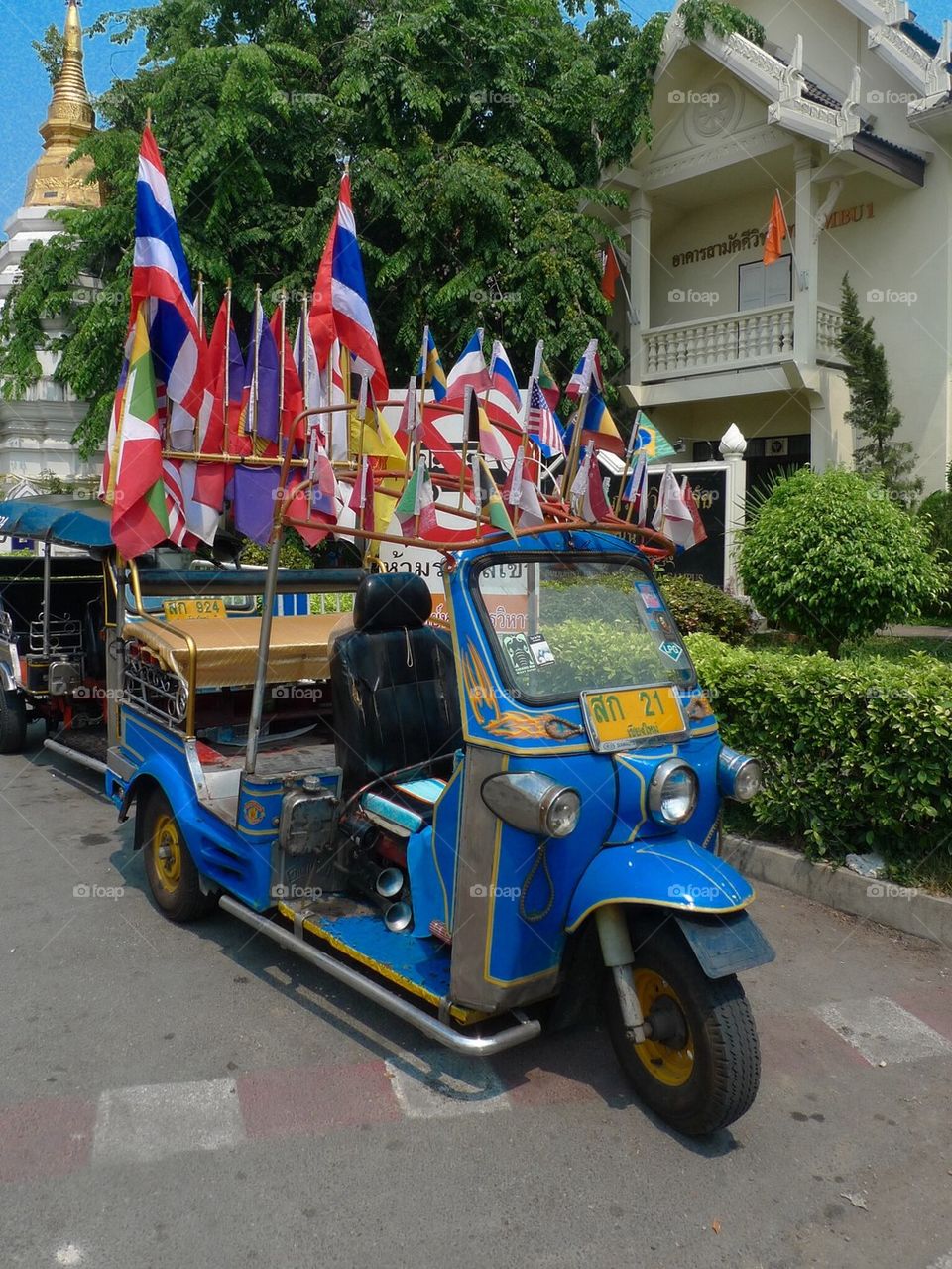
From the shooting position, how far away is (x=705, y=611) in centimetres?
915

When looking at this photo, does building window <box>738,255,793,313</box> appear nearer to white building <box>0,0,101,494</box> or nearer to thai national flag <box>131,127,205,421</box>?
thai national flag <box>131,127,205,421</box>

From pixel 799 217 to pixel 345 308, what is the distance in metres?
10.8

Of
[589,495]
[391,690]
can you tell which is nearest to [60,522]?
[391,690]

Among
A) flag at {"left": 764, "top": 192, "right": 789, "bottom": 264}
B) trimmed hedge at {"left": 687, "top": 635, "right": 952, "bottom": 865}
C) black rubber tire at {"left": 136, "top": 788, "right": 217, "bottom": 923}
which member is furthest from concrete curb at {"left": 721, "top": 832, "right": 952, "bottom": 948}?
flag at {"left": 764, "top": 192, "right": 789, "bottom": 264}

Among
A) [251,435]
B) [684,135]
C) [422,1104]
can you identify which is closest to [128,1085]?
[422,1104]

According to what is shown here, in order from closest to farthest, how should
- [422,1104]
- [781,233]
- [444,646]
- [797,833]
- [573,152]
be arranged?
[422,1104] → [444,646] → [797,833] → [781,233] → [573,152]

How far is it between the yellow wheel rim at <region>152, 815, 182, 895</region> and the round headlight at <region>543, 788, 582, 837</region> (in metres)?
2.52

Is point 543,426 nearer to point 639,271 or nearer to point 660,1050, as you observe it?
point 660,1050

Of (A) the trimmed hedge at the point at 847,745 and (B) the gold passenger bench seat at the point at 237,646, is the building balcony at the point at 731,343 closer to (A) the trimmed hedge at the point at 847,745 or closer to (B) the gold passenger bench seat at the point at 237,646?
(A) the trimmed hedge at the point at 847,745

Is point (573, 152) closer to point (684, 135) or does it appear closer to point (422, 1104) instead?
point (684, 135)

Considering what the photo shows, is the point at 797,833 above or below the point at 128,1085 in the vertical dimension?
above

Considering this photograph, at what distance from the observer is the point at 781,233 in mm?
13305

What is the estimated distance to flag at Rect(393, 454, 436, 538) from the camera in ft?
10.8

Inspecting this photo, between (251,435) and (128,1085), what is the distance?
406 centimetres
